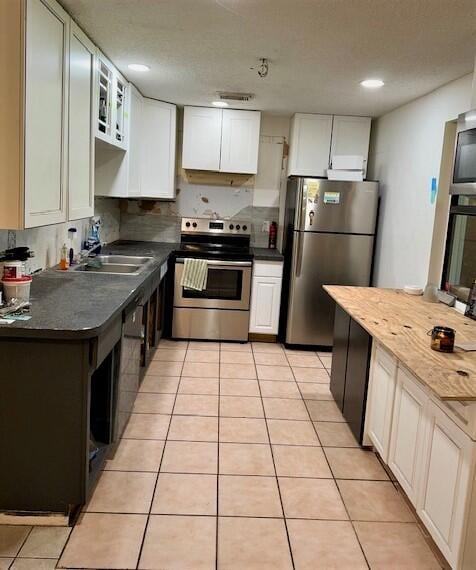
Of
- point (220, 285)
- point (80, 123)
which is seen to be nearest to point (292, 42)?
point (80, 123)

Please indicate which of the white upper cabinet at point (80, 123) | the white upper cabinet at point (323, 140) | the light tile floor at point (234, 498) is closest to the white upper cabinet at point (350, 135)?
the white upper cabinet at point (323, 140)

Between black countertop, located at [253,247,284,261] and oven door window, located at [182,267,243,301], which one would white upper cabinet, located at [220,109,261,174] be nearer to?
black countertop, located at [253,247,284,261]

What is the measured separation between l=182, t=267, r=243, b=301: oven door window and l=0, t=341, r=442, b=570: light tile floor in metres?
1.21

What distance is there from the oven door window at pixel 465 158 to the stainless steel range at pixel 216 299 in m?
2.24

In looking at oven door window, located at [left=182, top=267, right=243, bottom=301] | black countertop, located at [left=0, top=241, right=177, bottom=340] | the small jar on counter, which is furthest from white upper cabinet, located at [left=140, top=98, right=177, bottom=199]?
the small jar on counter

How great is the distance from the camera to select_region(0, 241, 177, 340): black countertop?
194 centimetres

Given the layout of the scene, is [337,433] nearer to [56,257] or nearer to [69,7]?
[56,257]

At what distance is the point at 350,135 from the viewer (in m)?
4.83

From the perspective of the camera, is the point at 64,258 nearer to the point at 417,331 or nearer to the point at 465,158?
the point at 417,331

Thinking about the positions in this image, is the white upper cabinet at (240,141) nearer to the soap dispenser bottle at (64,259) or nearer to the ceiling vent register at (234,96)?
the ceiling vent register at (234,96)

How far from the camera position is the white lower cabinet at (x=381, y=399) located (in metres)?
2.53

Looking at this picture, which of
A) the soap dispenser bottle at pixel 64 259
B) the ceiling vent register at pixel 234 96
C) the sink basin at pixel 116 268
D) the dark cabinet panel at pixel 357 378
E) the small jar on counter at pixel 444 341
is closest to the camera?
the small jar on counter at pixel 444 341

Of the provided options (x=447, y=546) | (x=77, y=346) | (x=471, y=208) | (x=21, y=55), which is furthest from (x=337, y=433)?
(x=21, y=55)

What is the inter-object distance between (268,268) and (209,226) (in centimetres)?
86
